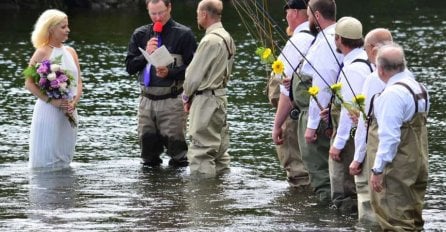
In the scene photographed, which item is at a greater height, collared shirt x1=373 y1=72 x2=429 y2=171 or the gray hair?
the gray hair

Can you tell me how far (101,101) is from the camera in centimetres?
2225

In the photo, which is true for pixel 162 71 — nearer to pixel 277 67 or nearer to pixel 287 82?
pixel 287 82

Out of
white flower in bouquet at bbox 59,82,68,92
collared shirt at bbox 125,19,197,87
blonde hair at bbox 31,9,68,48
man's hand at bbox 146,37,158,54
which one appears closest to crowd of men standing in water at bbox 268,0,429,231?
collared shirt at bbox 125,19,197,87

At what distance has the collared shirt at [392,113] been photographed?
9.59 m

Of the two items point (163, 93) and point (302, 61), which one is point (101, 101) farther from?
point (302, 61)

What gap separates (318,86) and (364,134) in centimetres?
121

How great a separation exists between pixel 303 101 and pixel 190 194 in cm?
172

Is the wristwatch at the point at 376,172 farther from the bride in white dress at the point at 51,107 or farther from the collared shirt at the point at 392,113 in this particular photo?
the bride in white dress at the point at 51,107

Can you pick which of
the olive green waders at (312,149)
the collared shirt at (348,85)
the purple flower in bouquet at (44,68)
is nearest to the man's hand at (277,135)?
the olive green waders at (312,149)

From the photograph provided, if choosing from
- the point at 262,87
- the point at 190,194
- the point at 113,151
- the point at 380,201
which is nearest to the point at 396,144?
the point at 380,201

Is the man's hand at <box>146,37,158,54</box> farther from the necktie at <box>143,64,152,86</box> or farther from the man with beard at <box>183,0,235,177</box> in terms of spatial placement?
the man with beard at <box>183,0,235,177</box>

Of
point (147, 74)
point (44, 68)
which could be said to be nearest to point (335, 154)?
point (147, 74)

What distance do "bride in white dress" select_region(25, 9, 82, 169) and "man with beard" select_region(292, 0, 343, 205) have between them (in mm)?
3429

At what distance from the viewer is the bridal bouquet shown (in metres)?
13.9
